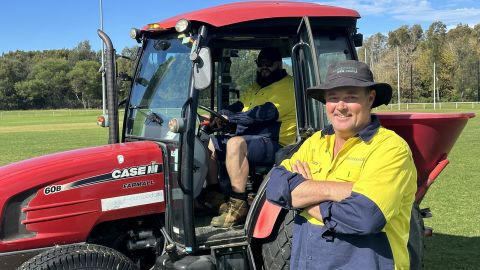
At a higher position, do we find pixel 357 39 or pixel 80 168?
pixel 357 39

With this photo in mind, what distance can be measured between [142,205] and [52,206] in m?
0.60

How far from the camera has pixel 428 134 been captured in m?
3.81

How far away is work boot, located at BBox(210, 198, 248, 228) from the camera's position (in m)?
4.01

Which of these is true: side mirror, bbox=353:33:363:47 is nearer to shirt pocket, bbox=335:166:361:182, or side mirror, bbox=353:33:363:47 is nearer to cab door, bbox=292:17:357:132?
cab door, bbox=292:17:357:132

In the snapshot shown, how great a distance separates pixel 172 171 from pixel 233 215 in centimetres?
62

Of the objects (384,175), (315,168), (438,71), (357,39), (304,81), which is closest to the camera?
(384,175)

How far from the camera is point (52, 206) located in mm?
3441

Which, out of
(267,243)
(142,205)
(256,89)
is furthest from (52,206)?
(256,89)

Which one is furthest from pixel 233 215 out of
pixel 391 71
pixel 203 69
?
pixel 391 71

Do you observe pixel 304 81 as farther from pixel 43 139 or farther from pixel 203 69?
pixel 43 139

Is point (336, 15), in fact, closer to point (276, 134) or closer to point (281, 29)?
point (281, 29)

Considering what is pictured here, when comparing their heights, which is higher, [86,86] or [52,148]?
[86,86]

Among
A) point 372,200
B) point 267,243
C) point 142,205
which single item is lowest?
point 267,243

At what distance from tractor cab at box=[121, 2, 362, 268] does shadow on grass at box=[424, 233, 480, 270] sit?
99.7 inches
